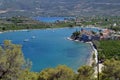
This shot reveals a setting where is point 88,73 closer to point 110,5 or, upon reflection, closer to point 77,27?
point 77,27

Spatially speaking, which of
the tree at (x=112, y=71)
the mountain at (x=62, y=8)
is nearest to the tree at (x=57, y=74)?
the tree at (x=112, y=71)

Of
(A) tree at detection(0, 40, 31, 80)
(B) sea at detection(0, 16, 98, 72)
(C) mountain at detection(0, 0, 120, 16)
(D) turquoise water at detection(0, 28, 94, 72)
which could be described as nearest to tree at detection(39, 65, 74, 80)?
(A) tree at detection(0, 40, 31, 80)

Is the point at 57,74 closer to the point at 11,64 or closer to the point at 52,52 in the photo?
Answer: the point at 11,64

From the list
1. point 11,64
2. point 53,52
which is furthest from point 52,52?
point 11,64

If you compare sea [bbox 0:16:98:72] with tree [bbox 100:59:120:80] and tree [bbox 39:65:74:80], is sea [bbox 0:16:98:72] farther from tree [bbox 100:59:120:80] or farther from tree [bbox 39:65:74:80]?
tree [bbox 39:65:74:80]

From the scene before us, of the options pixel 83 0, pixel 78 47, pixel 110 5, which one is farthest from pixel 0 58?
pixel 83 0

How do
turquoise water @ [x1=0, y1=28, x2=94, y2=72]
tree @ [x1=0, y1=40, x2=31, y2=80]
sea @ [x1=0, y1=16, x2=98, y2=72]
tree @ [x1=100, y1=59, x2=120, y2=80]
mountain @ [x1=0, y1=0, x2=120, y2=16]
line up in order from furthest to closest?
1. mountain @ [x1=0, y1=0, x2=120, y2=16]
2. turquoise water @ [x1=0, y1=28, x2=94, y2=72]
3. sea @ [x1=0, y1=16, x2=98, y2=72]
4. tree @ [x1=100, y1=59, x2=120, y2=80]
5. tree @ [x1=0, y1=40, x2=31, y2=80]
